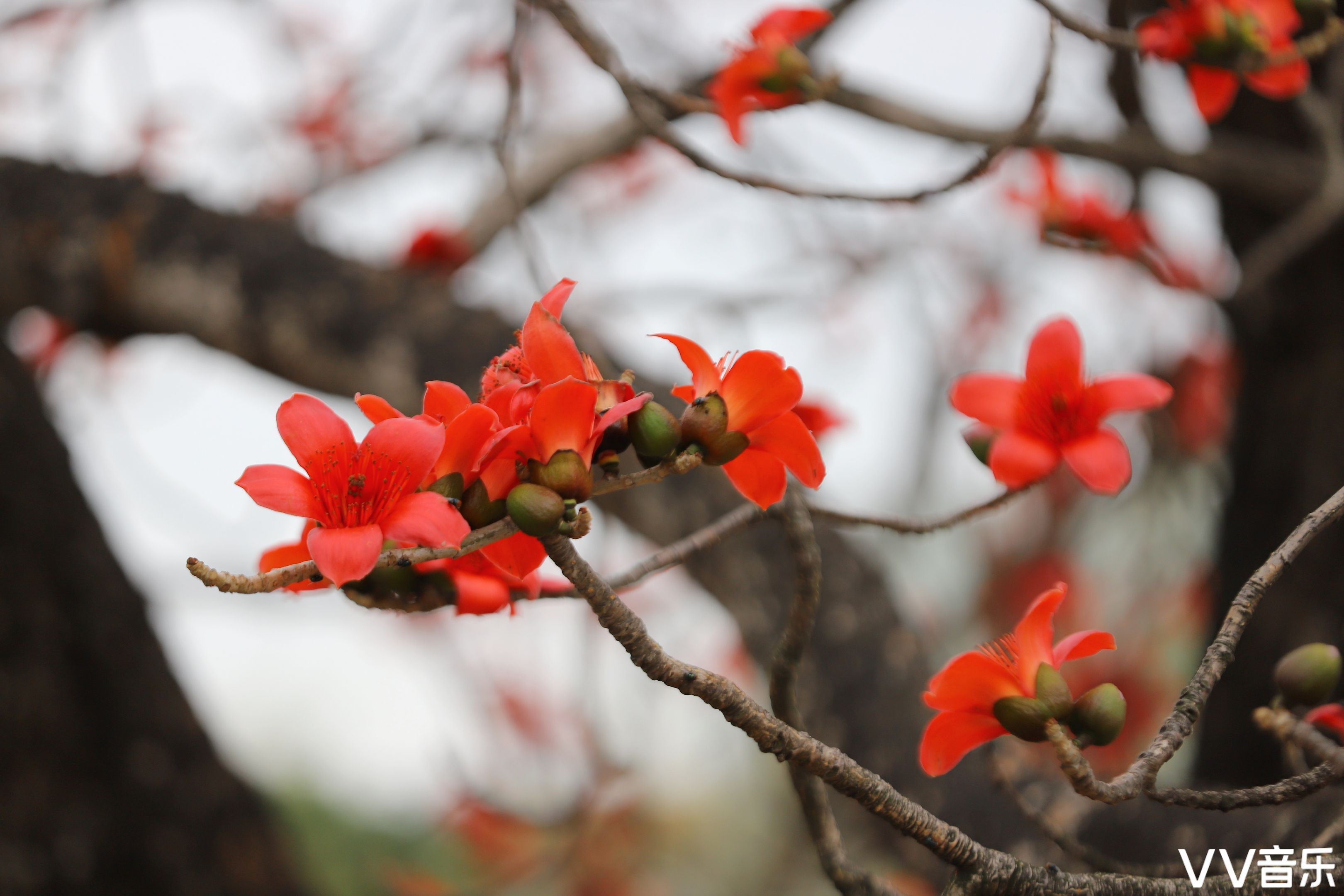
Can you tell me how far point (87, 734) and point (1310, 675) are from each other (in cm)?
157

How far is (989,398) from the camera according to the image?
61 cm

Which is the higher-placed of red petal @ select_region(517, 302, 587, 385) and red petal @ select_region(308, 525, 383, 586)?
red petal @ select_region(517, 302, 587, 385)

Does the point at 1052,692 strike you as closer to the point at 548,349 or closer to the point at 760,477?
the point at 760,477

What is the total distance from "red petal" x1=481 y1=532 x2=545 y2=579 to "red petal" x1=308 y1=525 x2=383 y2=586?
0.19 ft

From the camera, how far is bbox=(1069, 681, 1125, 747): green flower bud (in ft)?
1.60

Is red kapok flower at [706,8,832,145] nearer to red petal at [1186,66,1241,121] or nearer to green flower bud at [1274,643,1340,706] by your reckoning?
red petal at [1186,66,1241,121]

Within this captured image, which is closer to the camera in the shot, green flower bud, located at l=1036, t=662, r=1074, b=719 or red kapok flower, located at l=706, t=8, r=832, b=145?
green flower bud, located at l=1036, t=662, r=1074, b=719

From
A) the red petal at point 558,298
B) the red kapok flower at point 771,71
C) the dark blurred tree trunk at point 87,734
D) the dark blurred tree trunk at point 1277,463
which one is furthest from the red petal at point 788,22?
the dark blurred tree trunk at point 87,734

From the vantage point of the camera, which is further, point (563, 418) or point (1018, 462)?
point (1018, 462)

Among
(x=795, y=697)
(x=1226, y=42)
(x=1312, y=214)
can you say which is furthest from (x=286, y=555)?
(x=1312, y=214)

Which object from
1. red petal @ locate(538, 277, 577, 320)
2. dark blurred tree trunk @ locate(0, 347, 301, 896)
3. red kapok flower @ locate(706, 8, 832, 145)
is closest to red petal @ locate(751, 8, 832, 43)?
red kapok flower @ locate(706, 8, 832, 145)

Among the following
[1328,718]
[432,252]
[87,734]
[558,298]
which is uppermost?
[558,298]

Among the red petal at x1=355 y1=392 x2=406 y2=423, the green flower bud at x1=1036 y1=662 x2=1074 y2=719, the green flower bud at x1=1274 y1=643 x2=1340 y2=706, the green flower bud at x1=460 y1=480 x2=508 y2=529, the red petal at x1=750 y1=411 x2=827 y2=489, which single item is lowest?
the green flower bud at x1=1274 y1=643 x2=1340 y2=706

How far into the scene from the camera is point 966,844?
434 millimetres
